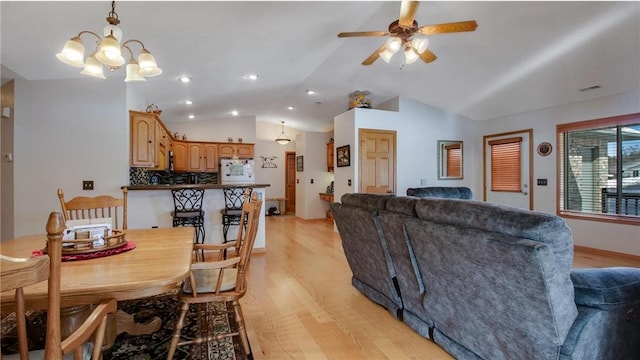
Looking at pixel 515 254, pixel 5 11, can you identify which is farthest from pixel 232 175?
pixel 515 254

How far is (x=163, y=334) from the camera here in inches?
85.8

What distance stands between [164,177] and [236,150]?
177 cm

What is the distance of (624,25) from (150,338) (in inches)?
199

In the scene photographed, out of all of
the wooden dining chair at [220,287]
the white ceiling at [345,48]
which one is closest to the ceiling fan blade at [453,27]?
the white ceiling at [345,48]

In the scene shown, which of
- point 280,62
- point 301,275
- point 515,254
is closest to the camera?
point 515,254

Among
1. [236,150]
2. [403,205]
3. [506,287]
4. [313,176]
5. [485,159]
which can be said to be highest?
[236,150]

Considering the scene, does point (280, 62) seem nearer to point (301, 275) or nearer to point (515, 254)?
point (301, 275)

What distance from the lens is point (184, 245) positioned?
71.7 inches

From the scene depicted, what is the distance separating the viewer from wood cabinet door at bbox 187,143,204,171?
7.22 m

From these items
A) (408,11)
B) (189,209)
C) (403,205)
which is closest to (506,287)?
(403,205)

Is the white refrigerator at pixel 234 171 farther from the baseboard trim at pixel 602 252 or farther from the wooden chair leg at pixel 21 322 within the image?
the baseboard trim at pixel 602 252

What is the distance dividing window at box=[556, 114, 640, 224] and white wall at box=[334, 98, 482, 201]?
1616mm

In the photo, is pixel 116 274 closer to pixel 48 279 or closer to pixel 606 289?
pixel 48 279

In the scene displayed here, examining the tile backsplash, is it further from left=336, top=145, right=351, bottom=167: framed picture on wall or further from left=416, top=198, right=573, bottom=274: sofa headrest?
left=416, top=198, right=573, bottom=274: sofa headrest
